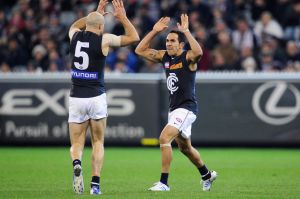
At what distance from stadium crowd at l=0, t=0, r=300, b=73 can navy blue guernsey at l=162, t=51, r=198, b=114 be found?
28.4 feet

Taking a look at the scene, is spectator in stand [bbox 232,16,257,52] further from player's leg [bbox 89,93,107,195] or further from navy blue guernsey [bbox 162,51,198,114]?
player's leg [bbox 89,93,107,195]

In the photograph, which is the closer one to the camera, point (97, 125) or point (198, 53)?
point (97, 125)

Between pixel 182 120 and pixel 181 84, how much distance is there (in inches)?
22.6

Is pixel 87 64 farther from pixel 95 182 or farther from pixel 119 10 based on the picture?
pixel 95 182

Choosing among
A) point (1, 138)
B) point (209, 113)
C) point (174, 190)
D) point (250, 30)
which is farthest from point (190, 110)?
point (250, 30)

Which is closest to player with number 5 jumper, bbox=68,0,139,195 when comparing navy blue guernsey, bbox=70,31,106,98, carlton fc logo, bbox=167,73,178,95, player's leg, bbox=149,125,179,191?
navy blue guernsey, bbox=70,31,106,98

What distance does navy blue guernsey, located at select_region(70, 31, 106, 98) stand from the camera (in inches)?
440

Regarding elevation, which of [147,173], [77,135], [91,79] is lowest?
[147,173]

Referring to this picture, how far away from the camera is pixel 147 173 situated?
14305 millimetres

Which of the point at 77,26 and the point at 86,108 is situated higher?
the point at 77,26

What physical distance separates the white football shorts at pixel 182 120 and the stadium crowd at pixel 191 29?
885 cm

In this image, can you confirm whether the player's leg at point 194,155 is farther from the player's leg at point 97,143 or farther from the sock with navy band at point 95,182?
the sock with navy band at point 95,182

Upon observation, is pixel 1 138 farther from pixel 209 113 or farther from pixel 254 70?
pixel 254 70

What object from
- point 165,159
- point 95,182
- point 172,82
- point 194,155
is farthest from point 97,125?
point 194,155
